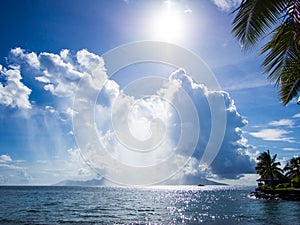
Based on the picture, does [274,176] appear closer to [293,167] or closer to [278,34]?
[293,167]

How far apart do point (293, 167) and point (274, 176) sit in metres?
7.81

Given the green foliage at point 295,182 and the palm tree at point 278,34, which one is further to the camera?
the green foliage at point 295,182

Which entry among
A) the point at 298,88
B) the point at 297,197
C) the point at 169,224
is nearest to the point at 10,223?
the point at 169,224

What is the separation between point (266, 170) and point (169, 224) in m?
55.7

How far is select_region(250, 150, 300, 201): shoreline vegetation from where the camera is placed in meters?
64.1

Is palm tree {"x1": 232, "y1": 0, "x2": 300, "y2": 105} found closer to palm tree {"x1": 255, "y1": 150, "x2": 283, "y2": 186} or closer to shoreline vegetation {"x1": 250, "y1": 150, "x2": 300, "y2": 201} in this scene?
shoreline vegetation {"x1": 250, "y1": 150, "x2": 300, "y2": 201}

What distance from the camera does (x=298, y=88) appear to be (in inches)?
256

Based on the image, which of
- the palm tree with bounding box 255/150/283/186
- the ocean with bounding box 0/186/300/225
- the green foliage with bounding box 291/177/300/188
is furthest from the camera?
the palm tree with bounding box 255/150/283/186

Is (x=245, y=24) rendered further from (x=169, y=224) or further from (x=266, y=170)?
(x=266, y=170)

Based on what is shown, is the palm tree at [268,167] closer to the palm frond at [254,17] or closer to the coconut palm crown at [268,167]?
the coconut palm crown at [268,167]

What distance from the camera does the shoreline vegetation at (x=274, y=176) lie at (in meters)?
64.1

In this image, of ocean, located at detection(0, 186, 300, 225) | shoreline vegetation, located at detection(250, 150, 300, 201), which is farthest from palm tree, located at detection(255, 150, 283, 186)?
ocean, located at detection(0, 186, 300, 225)

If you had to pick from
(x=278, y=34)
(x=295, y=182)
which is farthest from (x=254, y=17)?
(x=295, y=182)

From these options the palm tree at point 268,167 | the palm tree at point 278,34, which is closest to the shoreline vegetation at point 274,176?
the palm tree at point 268,167
